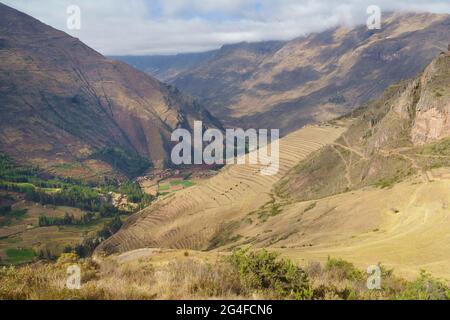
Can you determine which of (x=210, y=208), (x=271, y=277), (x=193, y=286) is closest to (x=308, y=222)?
(x=210, y=208)

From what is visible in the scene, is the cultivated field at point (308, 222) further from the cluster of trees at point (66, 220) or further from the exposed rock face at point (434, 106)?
the cluster of trees at point (66, 220)

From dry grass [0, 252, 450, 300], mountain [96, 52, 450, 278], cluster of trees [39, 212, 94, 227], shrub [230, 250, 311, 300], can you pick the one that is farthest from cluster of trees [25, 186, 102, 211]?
shrub [230, 250, 311, 300]

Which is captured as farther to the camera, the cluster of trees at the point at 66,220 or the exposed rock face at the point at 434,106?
the cluster of trees at the point at 66,220

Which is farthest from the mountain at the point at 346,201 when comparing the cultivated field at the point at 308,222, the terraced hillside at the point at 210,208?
the terraced hillside at the point at 210,208
